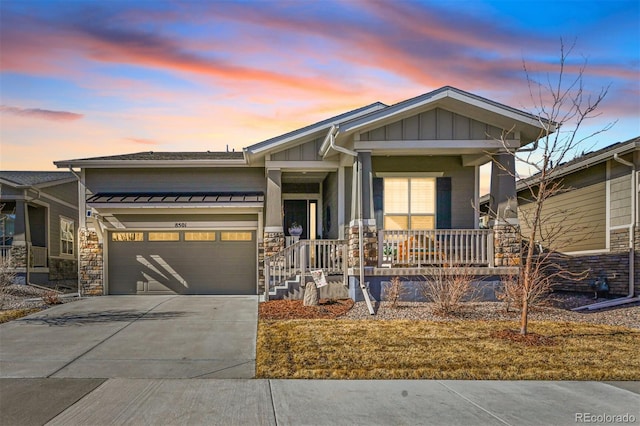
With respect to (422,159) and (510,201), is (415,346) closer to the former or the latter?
(510,201)

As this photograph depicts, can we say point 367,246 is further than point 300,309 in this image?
Yes

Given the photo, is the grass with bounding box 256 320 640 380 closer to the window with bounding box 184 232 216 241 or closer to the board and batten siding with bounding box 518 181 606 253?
the board and batten siding with bounding box 518 181 606 253

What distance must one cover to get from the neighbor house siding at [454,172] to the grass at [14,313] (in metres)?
9.15

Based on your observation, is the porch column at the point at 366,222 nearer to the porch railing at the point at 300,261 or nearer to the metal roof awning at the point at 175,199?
the porch railing at the point at 300,261

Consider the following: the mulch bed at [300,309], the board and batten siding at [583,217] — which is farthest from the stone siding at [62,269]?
the board and batten siding at [583,217]

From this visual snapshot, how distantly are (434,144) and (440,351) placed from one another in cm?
627

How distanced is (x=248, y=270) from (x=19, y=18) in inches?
345

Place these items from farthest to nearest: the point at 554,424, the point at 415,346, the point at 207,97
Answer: the point at 207,97 → the point at 415,346 → the point at 554,424

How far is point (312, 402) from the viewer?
6379 millimetres

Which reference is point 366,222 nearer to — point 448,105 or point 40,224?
point 448,105

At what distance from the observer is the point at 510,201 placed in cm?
1341

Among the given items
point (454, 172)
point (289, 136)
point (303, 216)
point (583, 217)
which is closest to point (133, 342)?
point (289, 136)

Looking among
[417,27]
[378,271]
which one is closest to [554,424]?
[378,271]

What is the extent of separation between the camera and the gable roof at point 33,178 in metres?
19.4
